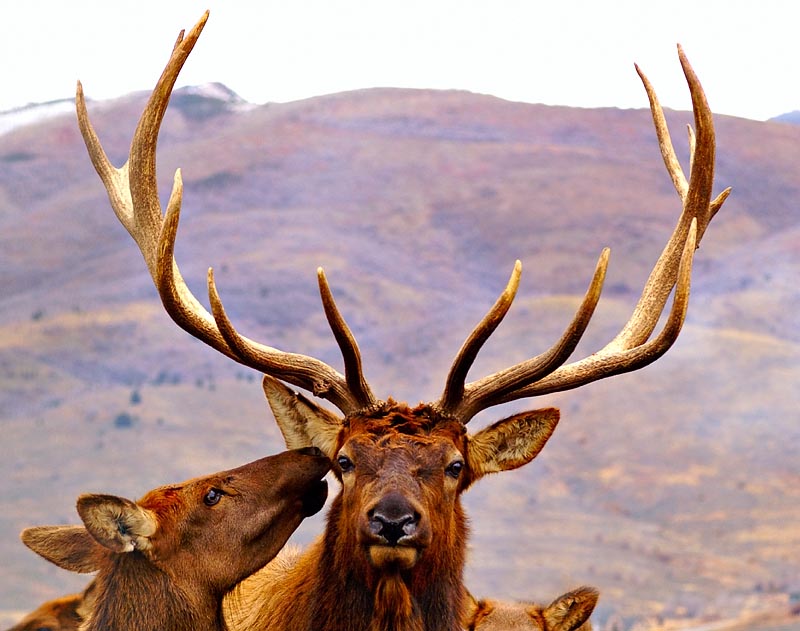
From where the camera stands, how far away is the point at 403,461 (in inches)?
269

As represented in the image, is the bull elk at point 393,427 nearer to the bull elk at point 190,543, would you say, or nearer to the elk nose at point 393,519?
the elk nose at point 393,519

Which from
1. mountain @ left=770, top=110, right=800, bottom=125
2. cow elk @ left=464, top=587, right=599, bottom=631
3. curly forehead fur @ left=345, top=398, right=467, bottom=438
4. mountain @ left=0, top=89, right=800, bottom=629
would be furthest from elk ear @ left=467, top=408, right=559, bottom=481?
mountain @ left=770, top=110, right=800, bottom=125

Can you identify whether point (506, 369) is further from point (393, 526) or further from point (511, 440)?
point (393, 526)

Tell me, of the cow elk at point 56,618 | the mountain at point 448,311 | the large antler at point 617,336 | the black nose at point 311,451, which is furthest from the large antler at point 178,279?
the mountain at point 448,311

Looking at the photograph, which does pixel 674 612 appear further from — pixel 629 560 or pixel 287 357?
pixel 287 357

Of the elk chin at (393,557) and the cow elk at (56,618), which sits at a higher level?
the elk chin at (393,557)

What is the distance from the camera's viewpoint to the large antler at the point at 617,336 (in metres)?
7.27

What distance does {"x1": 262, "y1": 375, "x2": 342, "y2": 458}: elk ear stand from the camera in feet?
24.7

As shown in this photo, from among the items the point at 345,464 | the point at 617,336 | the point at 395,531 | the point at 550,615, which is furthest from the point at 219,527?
the point at 550,615

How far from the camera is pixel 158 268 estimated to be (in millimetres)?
7621

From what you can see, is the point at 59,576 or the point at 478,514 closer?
the point at 59,576

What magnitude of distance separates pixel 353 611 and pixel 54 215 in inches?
1544

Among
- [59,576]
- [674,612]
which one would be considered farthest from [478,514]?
[59,576]

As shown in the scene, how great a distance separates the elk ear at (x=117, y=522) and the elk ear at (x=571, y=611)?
8.98 feet
